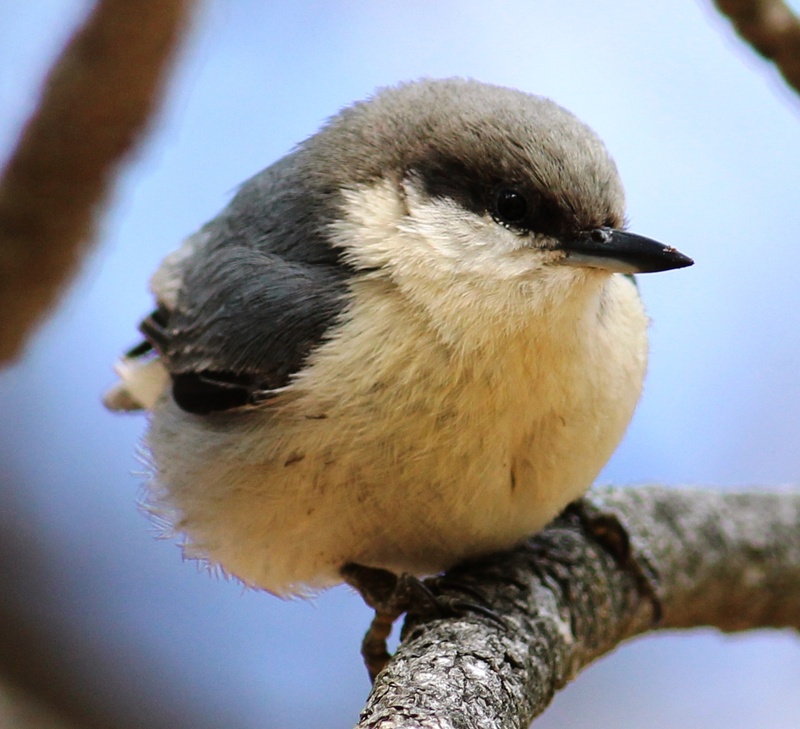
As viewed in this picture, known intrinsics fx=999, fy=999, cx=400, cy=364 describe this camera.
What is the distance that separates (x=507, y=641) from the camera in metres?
1.61

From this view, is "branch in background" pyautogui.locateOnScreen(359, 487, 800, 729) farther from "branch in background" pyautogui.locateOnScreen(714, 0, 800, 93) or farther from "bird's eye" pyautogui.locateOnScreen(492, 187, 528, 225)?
"branch in background" pyautogui.locateOnScreen(714, 0, 800, 93)

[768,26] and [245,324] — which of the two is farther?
[245,324]

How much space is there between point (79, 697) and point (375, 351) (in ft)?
5.65

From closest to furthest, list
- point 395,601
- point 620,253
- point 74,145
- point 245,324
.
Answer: point 620,253 < point 395,601 < point 245,324 < point 74,145

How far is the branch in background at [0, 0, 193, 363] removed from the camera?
2.20 meters

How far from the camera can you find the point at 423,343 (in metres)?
1.62

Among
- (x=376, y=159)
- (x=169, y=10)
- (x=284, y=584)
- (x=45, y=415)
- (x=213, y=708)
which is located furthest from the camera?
(x=45, y=415)

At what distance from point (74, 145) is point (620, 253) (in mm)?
1349

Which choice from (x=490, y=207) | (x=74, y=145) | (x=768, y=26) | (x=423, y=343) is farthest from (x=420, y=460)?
(x=74, y=145)

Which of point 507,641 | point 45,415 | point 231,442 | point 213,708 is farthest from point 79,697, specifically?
point 507,641

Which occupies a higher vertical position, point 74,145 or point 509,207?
point 74,145

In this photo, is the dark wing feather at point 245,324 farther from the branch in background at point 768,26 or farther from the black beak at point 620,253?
the branch in background at point 768,26

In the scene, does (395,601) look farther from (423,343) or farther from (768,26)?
(768,26)

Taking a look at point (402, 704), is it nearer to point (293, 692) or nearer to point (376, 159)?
point (376, 159)
